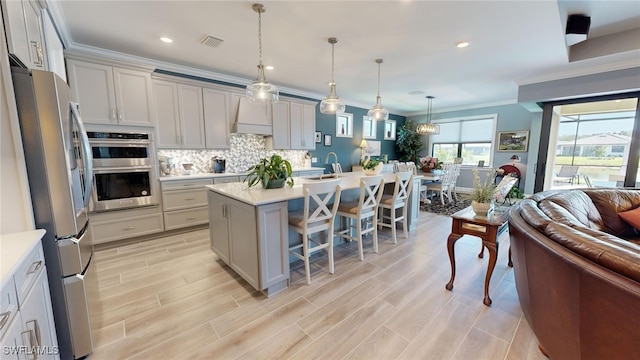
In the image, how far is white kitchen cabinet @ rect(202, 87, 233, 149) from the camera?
408 cm

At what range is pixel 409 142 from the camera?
803cm

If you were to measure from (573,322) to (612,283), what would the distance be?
1.17ft

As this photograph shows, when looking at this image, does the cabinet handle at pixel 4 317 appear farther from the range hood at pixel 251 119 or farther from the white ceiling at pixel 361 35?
the range hood at pixel 251 119

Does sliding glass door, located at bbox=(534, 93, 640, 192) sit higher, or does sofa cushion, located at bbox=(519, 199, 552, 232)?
sliding glass door, located at bbox=(534, 93, 640, 192)

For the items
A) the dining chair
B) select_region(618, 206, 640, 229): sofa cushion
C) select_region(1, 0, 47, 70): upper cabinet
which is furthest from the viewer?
the dining chair

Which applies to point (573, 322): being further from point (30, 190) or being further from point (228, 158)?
point (228, 158)

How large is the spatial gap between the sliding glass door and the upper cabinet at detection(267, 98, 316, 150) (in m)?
4.55

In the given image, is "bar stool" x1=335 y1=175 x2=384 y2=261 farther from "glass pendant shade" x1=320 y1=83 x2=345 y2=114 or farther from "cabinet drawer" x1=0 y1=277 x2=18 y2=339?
"cabinet drawer" x1=0 y1=277 x2=18 y2=339

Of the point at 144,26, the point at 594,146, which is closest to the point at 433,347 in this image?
the point at 144,26

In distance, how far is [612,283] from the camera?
37.4 inches

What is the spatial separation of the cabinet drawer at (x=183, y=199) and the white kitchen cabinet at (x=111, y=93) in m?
1.06

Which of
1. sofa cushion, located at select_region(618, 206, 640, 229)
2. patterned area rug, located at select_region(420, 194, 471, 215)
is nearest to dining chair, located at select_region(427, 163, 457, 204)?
patterned area rug, located at select_region(420, 194, 471, 215)

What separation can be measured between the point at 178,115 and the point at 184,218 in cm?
160

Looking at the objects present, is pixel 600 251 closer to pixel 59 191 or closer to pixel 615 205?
pixel 615 205
